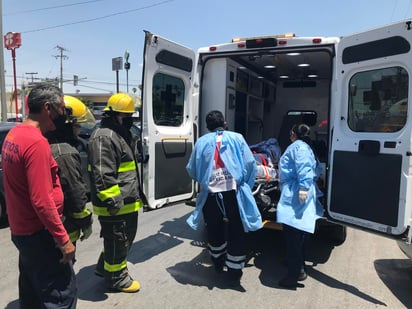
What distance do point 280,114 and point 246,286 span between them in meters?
7.03

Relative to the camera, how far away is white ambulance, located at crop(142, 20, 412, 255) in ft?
11.2

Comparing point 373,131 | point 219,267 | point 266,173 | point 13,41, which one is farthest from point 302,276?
point 13,41

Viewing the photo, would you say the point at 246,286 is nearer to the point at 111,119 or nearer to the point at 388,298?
the point at 388,298

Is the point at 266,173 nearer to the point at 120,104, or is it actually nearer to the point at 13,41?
the point at 120,104

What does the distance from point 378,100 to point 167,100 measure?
252cm

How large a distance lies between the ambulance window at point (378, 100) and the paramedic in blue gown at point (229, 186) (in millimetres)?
1247

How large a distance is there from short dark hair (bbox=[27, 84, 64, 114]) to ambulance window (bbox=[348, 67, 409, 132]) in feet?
9.83

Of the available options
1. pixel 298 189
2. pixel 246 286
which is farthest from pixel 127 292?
pixel 298 189

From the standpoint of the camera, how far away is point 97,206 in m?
3.57

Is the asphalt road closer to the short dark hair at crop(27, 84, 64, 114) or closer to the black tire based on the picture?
the black tire

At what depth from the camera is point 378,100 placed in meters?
3.71

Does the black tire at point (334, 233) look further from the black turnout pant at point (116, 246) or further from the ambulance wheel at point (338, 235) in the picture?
the black turnout pant at point (116, 246)

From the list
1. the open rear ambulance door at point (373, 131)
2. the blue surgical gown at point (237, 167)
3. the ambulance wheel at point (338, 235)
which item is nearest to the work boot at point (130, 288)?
the blue surgical gown at point (237, 167)

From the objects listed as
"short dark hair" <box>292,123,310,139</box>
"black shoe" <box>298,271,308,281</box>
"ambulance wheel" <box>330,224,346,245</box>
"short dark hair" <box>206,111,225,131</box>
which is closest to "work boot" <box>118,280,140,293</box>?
"black shoe" <box>298,271,308,281</box>
